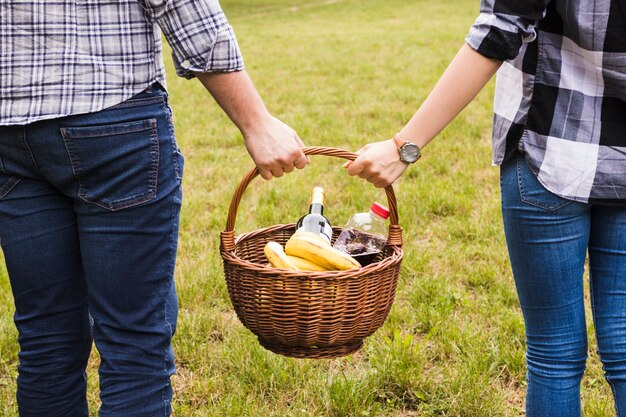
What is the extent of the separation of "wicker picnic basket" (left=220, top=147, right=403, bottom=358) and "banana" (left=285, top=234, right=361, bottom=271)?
8 centimetres

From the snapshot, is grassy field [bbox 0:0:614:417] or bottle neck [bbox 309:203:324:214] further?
grassy field [bbox 0:0:614:417]

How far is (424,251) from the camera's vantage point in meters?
4.15

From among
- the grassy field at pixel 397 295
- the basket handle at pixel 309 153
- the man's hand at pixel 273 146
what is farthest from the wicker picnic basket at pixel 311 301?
the grassy field at pixel 397 295

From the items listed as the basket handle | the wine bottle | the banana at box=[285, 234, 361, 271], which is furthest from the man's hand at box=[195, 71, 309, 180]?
the wine bottle

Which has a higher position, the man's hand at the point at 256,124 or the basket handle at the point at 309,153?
the man's hand at the point at 256,124

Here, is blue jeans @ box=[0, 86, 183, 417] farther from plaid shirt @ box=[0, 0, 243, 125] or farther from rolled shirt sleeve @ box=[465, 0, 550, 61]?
rolled shirt sleeve @ box=[465, 0, 550, 61]

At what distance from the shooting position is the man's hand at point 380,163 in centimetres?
202

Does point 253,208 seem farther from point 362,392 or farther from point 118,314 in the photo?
point 118,314

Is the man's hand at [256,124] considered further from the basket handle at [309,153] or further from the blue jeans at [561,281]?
the blue jeans at [561,281]

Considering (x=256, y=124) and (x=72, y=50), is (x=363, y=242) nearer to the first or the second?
(x=256, y=124)

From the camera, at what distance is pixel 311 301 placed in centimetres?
207

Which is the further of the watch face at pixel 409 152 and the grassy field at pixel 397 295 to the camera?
the grassy field at pixel 397 295

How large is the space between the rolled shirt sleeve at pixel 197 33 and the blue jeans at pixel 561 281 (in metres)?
0.73

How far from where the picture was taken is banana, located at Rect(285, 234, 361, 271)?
2.13 m
